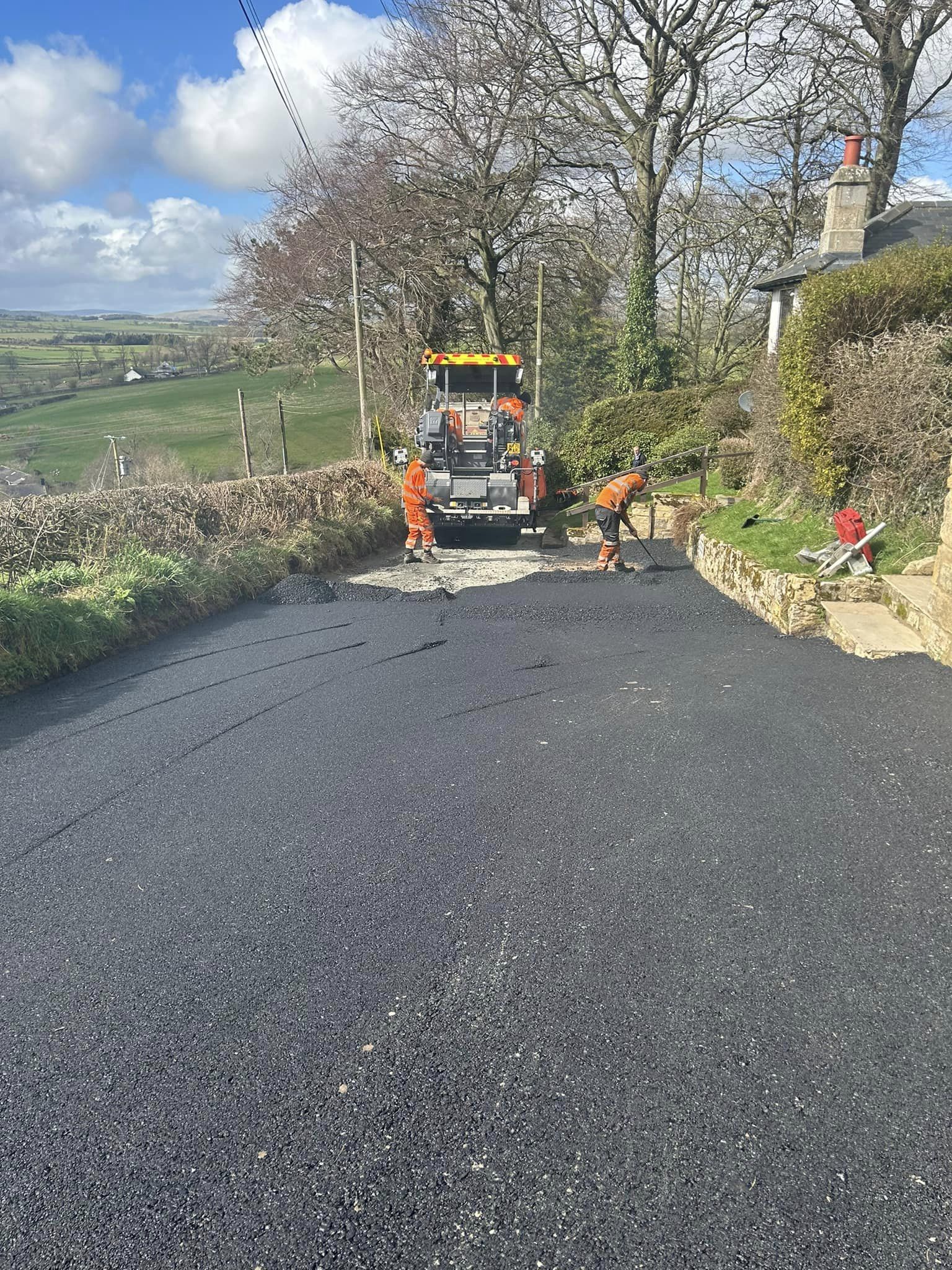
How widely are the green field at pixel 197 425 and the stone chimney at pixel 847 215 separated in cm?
1641

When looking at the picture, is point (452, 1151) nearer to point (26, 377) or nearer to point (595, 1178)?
point (595, 1178)

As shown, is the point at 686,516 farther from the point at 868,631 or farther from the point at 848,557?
the point at 868,631

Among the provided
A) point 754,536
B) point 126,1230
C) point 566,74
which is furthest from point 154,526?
point 566,74

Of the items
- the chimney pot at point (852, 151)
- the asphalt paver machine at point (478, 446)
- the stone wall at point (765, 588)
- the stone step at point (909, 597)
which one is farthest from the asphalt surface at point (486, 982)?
the chimney pot at point (852, 151)

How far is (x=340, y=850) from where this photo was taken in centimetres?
384

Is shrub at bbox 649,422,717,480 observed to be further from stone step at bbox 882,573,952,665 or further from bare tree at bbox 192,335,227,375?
bare tree at bbox 192,335,227,375

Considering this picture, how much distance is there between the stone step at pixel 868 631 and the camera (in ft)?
19.4

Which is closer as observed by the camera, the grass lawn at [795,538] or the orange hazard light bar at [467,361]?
the grass lawn at [795,538]

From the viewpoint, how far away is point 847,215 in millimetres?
14781

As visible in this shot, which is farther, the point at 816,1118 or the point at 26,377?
the point at 26,377

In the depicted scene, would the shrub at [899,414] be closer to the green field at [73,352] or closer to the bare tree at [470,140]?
the bare tree at [470,140]

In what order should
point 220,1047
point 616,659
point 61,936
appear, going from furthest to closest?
point 616,659 < point 61,936 < point 220,1047

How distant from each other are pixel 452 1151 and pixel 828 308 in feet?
27.2

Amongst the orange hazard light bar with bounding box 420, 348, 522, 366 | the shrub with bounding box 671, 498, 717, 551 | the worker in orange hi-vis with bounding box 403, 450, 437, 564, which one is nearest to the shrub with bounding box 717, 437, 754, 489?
the shrub with bounding box 671, 498, 717, 551
